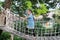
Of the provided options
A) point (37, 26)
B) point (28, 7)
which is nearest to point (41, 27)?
point (37, 26)

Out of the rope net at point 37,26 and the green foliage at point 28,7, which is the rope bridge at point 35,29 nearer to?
the rope net at point 37,26

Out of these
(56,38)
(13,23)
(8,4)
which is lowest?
(56,38)

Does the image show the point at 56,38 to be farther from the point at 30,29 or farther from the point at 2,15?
the point at 2,15

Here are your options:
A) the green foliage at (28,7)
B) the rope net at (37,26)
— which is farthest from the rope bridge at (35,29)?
the green foliage at (28,7)

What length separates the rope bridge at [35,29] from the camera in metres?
9.77

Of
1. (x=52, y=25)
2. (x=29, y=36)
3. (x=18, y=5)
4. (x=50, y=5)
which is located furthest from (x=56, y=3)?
(x=29, y=36)

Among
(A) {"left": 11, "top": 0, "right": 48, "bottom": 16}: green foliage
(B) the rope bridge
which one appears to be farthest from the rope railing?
(A) {"left": 11, "top": 0, "right": 48, "bottom": 16}: green foliage

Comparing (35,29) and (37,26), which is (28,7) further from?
(35,29)

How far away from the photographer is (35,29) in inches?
404

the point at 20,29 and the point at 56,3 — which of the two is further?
the point at 56,3

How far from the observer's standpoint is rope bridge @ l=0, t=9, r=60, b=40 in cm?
977

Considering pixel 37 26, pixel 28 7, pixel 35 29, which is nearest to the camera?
pixel 35 29

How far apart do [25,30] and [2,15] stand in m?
1.18

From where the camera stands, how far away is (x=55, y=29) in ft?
34.4
